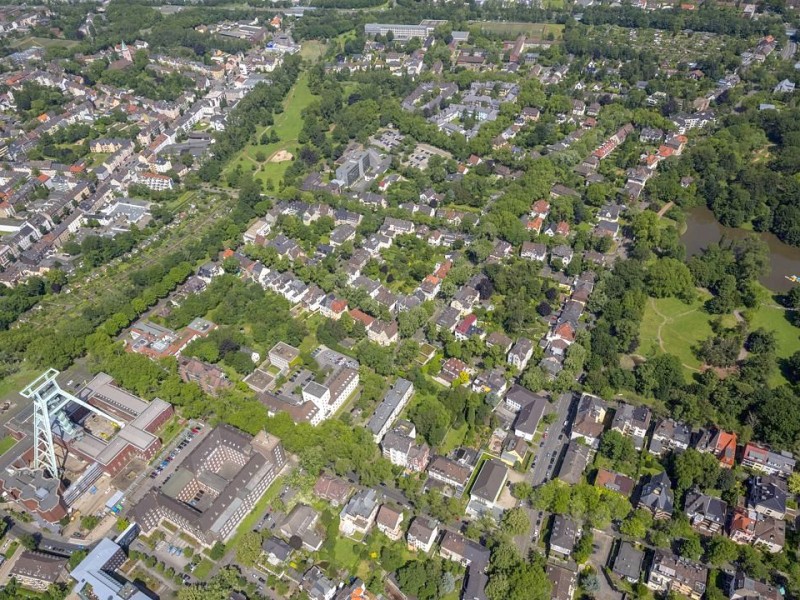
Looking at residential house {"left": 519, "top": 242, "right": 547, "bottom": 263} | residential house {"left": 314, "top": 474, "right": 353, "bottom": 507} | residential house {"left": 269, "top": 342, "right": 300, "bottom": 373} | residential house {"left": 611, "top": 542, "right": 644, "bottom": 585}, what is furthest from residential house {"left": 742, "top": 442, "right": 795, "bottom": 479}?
residential house {"left": 269, "top": 342, "right": 300, "bottom": 373}

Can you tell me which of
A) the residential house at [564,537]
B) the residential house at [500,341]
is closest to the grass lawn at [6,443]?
the residential house at [500,341]

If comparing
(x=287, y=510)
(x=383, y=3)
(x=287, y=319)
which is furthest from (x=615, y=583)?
(x=383, y=3)

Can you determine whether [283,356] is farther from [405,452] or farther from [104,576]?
[104,576]

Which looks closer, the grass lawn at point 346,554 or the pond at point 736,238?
the grass lawn at point 346,554

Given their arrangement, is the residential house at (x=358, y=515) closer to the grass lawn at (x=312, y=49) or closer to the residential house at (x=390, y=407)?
the residential house at (x=390, y=407)

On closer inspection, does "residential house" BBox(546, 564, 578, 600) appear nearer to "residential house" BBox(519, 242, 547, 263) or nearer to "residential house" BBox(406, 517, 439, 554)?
"residential house" BBox(406, 517, 439, 554)

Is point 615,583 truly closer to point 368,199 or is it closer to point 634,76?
point 368,199
